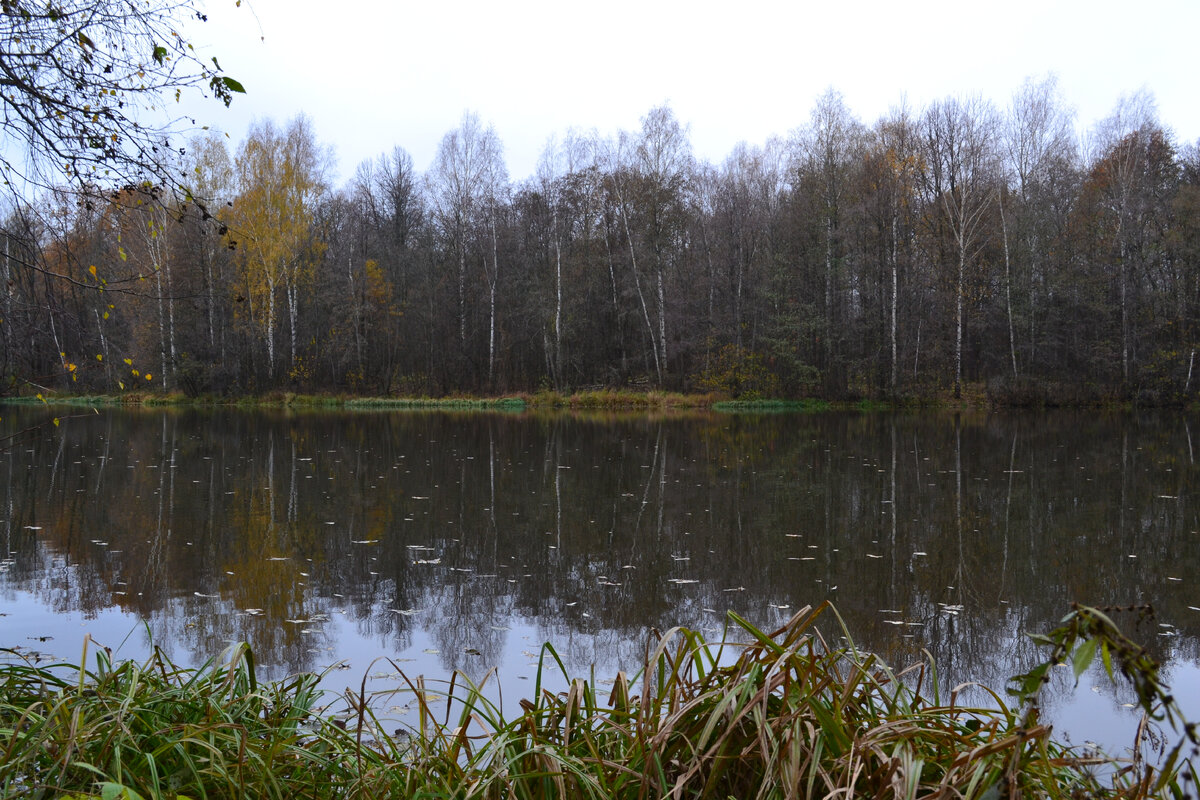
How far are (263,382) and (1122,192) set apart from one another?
117ft

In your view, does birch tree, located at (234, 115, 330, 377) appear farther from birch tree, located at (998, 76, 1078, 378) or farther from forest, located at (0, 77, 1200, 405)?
birch tree, located at (998, 76, 1078, 378)

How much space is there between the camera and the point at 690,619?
5.47 m

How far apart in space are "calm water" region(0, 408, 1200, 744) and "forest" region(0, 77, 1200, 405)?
16225mm

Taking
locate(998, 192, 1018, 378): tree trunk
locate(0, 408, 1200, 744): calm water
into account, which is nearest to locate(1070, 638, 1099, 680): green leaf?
locate(0, 408, 1200, 744): calm water

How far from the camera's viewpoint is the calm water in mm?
5074

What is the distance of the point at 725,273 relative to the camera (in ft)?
113

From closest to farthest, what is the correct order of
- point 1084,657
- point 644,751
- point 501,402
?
point 1084,657 → point 644,751 → point 501,402

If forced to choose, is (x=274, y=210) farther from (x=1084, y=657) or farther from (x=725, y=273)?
(x=1084, y=657)

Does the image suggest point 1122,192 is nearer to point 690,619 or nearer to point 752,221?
point 752,221

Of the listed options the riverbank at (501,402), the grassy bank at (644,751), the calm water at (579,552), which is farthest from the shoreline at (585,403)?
the grassy bank at (644,751)

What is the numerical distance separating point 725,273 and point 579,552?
92.9ft

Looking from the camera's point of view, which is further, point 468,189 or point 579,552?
point 468,189

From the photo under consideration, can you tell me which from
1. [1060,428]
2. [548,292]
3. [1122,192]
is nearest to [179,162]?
[1060,428]

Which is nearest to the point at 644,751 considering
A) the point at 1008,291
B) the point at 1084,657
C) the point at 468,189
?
the point at 1084,657
